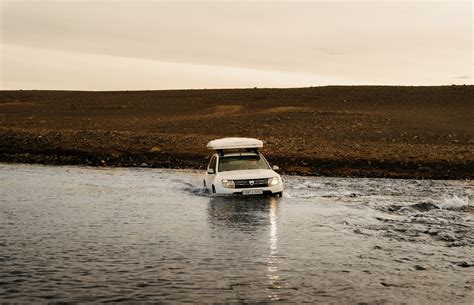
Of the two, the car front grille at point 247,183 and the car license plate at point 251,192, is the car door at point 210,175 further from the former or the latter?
the car license plate at point 251,192

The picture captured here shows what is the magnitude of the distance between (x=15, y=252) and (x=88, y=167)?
1882 cm

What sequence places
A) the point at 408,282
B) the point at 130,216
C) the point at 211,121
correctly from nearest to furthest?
the point at 408,282, the point at 130,216, the point at 211,121

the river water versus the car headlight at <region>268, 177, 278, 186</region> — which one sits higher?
the car headlight at <region>268, 177, 278, 186</region>

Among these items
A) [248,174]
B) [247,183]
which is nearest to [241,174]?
[248,174]

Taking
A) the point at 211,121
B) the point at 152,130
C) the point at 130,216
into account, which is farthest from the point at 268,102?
the point at 130,216

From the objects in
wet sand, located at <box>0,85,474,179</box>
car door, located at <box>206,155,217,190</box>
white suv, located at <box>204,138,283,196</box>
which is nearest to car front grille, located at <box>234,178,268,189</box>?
white suv, located at <box>204,138,283,196</box>

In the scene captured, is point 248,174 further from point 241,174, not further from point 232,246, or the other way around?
point 232,246

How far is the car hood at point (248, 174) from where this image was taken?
18.2 m

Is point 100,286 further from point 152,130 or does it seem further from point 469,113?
point 469,113

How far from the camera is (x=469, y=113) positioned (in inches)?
1977

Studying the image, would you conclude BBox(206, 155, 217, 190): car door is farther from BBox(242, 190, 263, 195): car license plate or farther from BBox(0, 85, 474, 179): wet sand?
BBox(0, 85, 474, 179): wet sand

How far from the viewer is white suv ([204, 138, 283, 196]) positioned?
1808 centimetres

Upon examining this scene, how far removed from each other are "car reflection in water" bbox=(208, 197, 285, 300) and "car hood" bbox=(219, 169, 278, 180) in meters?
0.57

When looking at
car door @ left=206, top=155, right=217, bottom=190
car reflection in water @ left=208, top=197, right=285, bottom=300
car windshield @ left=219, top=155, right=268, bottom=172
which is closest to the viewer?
car reflection in water @ left=208, top=197, right=285, bottom=300
